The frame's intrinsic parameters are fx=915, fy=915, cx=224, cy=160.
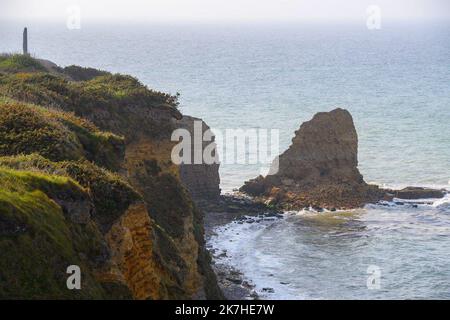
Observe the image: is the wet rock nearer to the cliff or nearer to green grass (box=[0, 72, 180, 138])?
the cliff

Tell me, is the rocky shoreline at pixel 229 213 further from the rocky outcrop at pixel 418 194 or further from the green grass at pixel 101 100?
the green grass at pixel 101 100

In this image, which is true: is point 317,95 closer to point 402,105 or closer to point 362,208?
point 402,105

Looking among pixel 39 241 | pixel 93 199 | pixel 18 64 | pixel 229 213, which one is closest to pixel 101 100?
pixel 18 64

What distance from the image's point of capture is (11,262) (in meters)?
18.6

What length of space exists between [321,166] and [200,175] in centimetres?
1102

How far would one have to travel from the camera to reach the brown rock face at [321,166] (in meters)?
72.2

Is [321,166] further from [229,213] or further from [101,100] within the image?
[101,100]

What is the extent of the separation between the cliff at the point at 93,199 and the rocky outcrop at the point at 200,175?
858 inches

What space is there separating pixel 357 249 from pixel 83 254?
3864cm

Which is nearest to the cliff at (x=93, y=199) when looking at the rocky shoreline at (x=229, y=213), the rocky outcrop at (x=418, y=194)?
the rocky shoreline at (x=229, y=213)

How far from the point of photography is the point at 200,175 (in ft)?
224

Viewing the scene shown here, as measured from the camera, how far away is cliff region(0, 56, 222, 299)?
19469 mm

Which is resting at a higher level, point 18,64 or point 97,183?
point 18,64

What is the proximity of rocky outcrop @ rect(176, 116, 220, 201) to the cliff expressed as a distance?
21.8 metres
